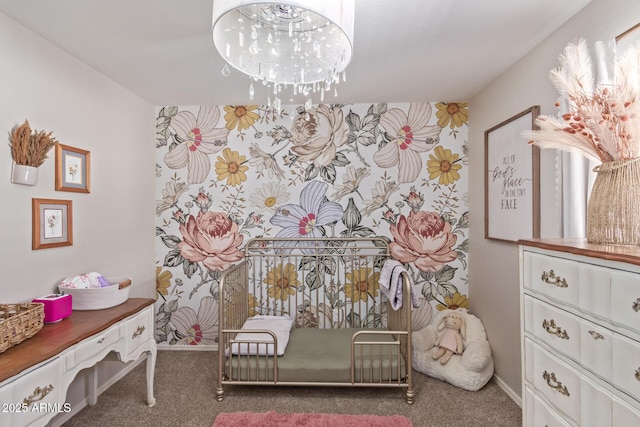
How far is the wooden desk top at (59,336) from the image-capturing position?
1.36 metres

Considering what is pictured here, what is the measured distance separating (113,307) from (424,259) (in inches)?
100

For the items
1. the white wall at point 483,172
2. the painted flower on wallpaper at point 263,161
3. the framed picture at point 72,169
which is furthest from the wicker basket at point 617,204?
the framed picture at point 72,169

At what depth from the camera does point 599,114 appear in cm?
123

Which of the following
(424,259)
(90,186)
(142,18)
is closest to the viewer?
(142,18)

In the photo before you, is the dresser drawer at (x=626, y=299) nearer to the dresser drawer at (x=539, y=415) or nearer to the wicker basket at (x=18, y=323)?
the dresser drawer at (x=539, y=415)

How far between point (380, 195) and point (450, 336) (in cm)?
136

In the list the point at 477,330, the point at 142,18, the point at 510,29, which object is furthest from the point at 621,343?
the point at 142,18

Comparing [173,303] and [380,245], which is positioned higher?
[380,245]

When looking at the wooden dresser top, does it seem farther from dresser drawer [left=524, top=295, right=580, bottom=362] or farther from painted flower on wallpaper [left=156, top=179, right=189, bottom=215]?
painted flower on wallpaper [left=156, top=179, right=189, bottom=215]

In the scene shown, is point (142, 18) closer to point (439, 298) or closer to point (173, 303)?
point (173, 303)

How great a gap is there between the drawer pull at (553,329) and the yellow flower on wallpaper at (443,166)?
2119 mm

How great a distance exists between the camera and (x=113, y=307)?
2195 mm

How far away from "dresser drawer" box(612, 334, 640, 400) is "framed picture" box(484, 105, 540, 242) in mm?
1373

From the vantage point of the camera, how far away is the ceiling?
5.79ft
